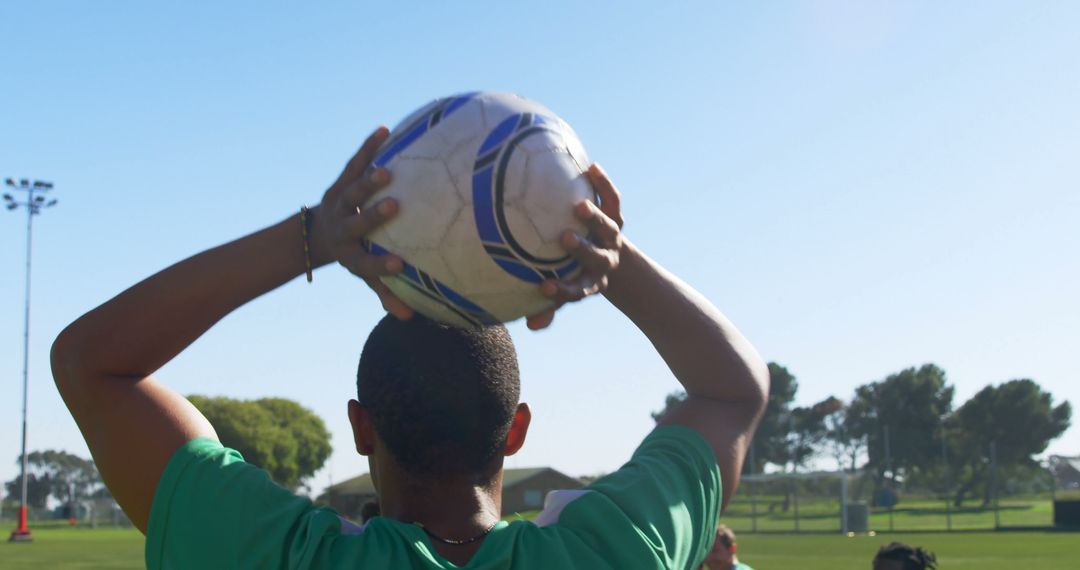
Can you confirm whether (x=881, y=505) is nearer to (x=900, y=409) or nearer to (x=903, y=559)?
(x=900, y=409)

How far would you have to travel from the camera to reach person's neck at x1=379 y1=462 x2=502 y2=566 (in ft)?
7.50

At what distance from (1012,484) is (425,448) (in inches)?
2043

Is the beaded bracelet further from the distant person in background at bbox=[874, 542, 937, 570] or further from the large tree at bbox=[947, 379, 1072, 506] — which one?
the large tree at bbox=[947, 379, 1072, 506]

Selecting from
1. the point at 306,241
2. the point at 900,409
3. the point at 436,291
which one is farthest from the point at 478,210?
the point at 900,409

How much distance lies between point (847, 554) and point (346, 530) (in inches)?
1149

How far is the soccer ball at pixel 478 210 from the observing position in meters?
2.20

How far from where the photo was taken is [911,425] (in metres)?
82.2

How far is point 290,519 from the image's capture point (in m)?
2.12

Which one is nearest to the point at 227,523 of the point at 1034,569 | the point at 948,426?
the point at 1034,569

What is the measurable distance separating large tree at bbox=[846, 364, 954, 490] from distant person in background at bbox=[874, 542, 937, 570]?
75512 mm

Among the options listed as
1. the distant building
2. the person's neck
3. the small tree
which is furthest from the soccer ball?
the small tree

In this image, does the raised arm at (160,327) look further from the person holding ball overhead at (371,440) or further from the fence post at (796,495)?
Answer: the fence post at (796,495)

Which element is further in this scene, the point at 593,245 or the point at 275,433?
the point at 275,433

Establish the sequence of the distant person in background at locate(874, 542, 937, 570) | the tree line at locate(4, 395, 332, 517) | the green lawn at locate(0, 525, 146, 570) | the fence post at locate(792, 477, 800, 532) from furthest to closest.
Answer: the tree line at locate(4, 395, 332, 517)
the fence post at locate(792, 477, 800, 532)
the green lawn at locate(0, 525, 146, 570)
the distant person in background at locate(874, 542, 937, 570)
